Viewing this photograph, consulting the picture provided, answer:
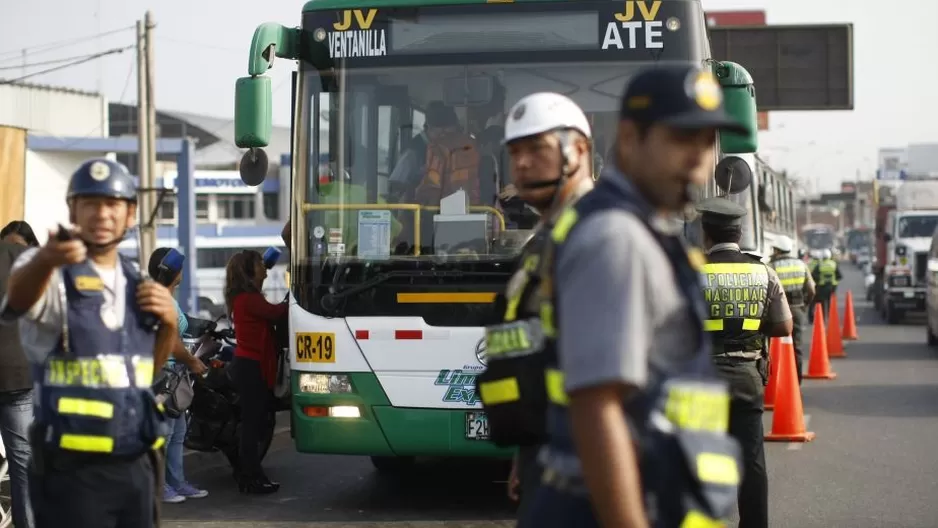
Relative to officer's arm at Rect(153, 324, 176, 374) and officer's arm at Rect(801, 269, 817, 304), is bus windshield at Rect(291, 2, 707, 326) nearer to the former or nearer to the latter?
officer's arm at Rect(153, 324, 176, 374)

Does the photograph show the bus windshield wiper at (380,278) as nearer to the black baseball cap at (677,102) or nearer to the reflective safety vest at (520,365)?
the reflective safety vest at (520,365)

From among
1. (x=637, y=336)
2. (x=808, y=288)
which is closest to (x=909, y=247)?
(x=808, y=288)

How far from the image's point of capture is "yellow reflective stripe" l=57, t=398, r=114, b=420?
4418 millimetres

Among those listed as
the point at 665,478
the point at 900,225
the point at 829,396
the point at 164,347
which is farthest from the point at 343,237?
the point at 900,225

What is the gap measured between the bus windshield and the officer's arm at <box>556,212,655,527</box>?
216 inches

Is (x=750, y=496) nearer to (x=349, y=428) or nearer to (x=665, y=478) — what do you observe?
(x=349, y=428)

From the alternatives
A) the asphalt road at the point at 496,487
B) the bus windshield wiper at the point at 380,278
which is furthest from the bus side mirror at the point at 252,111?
the asphalt road at the point at 496,487

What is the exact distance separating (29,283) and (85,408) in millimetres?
439

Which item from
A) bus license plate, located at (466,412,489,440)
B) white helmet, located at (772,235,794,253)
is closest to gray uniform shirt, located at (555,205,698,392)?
bus license plate, located at (466,412,489,440)

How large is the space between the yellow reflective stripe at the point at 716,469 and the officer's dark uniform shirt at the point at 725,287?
152 inches

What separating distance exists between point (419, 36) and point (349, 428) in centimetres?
249

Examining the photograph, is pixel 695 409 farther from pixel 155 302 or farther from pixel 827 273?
pixel 827 273

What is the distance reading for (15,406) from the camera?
7184 millimetres

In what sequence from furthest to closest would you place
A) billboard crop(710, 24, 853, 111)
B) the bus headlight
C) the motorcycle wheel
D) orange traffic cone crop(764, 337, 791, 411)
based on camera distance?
billboard crop(710, 24, 853, 111)
orange traffic cone crop(764, 337, 791, 411)
the motorcycle wheel
the bus headlight
